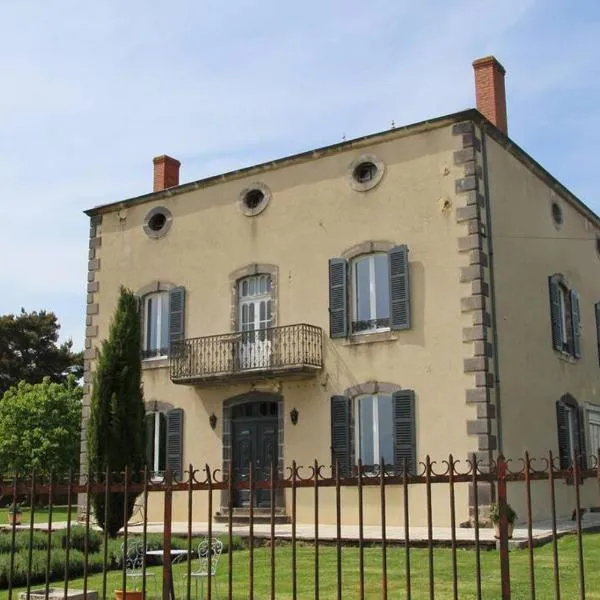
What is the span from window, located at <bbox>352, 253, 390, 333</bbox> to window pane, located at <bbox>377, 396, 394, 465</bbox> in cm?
140

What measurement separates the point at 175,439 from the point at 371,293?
536cm

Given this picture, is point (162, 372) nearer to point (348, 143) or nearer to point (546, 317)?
point (348, 143)

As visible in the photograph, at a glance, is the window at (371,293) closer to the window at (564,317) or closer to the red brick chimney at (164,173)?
the window at (564,317)

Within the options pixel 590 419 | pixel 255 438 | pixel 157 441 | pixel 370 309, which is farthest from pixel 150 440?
pixel 590 419

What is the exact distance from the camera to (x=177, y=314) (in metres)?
18.9

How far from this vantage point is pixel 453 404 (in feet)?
49.9

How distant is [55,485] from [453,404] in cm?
969

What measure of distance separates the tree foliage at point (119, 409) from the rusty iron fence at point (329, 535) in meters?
1.29

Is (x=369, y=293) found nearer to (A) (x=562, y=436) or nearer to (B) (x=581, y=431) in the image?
(A) (x=562, y=436)

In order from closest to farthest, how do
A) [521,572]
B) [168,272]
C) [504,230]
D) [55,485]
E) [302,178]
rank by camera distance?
1. [55,485]
2. [521,572]
3. [504,230]
4. [302,178]
5. [168,272]

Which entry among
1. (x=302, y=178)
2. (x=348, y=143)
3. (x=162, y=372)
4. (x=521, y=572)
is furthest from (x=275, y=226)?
(x=521, y=572)

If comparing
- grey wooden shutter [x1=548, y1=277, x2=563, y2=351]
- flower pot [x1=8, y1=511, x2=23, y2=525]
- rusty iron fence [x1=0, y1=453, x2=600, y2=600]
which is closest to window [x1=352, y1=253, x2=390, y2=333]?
rusty iron fence [x1=0, y1=453, x2=600, y2=600]

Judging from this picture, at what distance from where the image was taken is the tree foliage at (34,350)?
1656 inches

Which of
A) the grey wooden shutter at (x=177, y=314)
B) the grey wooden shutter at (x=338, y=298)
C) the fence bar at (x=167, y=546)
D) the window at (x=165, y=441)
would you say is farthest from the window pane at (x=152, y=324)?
the fence bar at (x=167, y=546)
